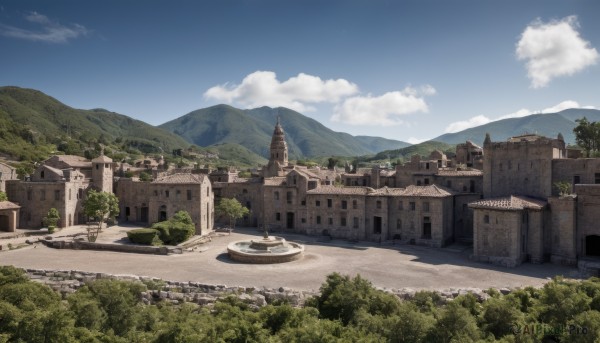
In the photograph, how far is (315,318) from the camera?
69.4ft

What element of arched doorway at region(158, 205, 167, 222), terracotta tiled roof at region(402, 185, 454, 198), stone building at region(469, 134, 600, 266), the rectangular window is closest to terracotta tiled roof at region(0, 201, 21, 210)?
arched doorway at region(158, 205, 167, 222)

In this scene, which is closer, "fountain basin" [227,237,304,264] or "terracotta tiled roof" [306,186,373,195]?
"fountain basin" [227,237,304,264]

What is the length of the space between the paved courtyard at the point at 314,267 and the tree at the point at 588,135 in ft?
126

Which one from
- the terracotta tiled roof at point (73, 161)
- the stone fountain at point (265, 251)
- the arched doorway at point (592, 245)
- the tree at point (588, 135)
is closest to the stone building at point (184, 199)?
the stone fountain at point (265, 251)

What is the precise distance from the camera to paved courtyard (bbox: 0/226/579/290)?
3394 cm

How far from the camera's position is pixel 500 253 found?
135 feet

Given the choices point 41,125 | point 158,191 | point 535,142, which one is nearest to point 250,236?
point 158,191

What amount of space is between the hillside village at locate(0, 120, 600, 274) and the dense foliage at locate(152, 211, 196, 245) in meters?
5.22

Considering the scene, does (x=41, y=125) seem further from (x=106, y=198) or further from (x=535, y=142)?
(x=535, y=142)

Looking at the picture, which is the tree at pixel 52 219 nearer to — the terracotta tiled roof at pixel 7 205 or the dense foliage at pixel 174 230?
the terracotta tiled roof at pixel 7 205

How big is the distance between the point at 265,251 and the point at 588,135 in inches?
2395

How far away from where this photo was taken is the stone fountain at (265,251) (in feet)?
133

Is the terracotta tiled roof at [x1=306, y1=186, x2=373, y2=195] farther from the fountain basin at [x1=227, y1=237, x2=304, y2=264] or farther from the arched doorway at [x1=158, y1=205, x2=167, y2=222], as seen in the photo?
the arched doorway at [x1=158, y1=205, x2=167, y2=222]

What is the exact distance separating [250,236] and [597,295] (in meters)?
41.2
